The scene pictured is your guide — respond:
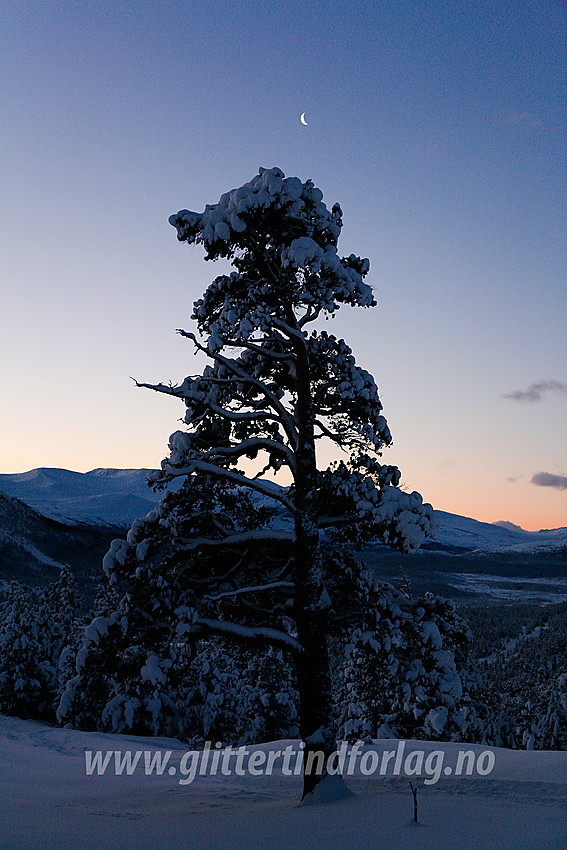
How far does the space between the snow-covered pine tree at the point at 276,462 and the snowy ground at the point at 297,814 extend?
Answer: 1.42 m

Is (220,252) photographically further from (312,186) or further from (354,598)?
(354,598)

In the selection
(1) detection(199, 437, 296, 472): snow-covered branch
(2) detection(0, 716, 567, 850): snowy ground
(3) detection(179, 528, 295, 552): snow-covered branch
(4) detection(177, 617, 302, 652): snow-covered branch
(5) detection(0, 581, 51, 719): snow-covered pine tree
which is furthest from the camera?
(5) detection(0, 581, 51, 719): snow-covered pine tree

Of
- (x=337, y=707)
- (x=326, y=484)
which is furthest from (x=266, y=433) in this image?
(x=337, y=707)

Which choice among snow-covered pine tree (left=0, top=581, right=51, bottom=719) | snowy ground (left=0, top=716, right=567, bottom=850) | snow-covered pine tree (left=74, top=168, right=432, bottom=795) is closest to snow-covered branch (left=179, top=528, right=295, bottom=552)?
snow-covered pine tree (left=74, top=168, right=432, bottom=795)

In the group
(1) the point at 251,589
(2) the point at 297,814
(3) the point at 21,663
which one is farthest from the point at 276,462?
(3) the point at 21,663

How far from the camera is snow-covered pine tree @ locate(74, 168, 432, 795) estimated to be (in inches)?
388

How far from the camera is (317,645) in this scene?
9750 millimetres

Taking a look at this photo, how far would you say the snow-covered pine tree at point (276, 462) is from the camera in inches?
388

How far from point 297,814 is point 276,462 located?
18.7 ft

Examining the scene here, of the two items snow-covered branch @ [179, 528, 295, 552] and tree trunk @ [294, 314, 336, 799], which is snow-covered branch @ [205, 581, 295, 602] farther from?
snow-covered branch @ [179, 528, 295, 552]

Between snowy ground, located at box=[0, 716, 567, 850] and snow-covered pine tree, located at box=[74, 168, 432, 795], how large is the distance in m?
1.42

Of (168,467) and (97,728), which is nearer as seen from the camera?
(168,467)

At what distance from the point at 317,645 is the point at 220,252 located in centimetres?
684

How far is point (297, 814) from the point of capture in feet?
25.7
